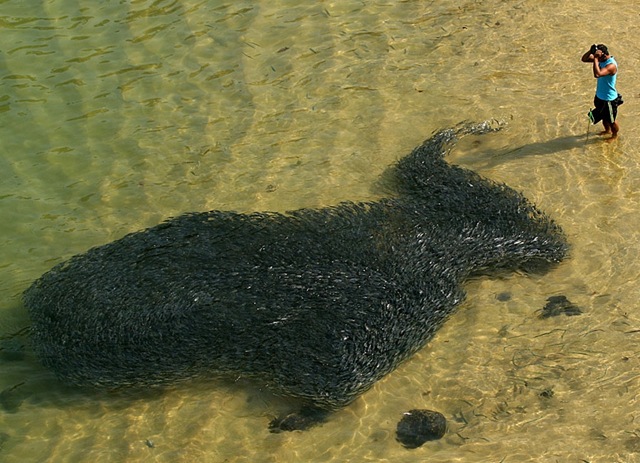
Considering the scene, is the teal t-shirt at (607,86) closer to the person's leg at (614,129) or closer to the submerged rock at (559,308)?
the person's leg at (614,129)

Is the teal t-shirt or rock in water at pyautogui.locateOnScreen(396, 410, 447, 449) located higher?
the teal t-shirt

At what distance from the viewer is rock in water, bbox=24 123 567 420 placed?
19.8ft

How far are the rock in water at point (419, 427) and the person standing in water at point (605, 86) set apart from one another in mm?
3841

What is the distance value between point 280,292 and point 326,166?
242 cm

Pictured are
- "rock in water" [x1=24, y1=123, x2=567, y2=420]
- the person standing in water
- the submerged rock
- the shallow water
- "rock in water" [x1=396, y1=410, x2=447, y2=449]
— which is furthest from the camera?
the person standing in water

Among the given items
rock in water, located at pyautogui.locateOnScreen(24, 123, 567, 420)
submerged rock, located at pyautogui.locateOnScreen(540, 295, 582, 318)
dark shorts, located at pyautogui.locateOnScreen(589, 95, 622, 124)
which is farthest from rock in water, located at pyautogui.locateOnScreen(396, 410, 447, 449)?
dark shorts, located at pyautogui.locateOnScreen(589, 95, 622, 124)

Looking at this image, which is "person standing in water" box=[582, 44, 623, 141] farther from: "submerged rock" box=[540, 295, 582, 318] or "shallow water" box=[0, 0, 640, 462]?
"submerged rock" box=[540, 295, 582, 318]

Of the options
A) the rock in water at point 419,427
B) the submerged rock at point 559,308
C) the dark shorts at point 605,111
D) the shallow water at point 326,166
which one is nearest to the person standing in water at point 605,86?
the dark shorts at point 605,111

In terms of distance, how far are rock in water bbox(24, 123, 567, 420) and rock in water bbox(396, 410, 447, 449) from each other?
1.23ft

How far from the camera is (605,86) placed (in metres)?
8.18

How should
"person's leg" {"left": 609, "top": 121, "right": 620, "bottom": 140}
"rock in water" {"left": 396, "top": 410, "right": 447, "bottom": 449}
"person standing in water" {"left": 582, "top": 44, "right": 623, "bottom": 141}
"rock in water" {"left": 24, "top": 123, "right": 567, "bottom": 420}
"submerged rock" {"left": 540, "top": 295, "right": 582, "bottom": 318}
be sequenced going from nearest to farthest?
"rock in water" {"left": 396, "top": 410, "right": 447, "bottom": 449}
"rock in water" {"left": 24, "top": 123, "right": 567, "bottom": 420}
"submerged rock" {"left": 540, "top": 295, "right": 582, "bottom": 318}
"person standing in water" {"left": 582, "top": 44, "right": 623, "bottom": 141}
"person's leg" {"left": 609, "top": 121, "right": 620, "bottom": 140}

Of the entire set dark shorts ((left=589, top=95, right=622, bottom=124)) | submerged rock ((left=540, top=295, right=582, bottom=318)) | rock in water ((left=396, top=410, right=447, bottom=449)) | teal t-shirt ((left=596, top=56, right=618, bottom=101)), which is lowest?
rock in water ((left=396, top=410, right=447, bottom=449))

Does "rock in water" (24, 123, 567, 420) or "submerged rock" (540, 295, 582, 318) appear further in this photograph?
"submerged rock" (540, 295, 582, 318)

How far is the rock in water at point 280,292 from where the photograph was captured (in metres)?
6.04
